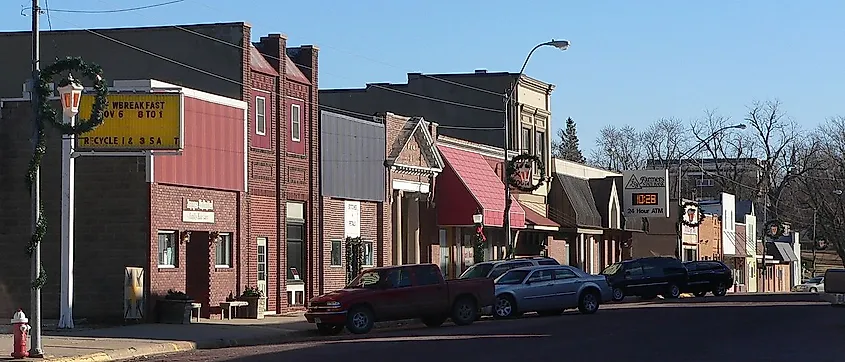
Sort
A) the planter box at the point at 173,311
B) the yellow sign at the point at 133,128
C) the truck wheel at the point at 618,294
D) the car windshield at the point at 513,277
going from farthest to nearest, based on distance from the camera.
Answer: the truck wheel at the point at 618,294 < the car windshield at the point at 513,277 < the planter box at the point at 173,311 < the yellow sign at the point at 133,128

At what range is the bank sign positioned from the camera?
6962cm

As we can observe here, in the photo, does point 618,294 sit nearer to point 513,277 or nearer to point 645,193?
point 513,277

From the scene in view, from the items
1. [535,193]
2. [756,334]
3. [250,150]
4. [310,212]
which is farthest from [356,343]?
[535,193]

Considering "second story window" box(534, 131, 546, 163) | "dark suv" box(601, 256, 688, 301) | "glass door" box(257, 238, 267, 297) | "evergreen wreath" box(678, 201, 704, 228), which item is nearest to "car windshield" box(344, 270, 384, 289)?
"glass door" box(257, 238, 267, 297)

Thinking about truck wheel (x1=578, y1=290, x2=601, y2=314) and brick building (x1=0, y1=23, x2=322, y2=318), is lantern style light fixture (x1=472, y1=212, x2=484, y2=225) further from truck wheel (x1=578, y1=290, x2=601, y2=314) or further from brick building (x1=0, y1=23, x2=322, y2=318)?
truck wheel (x1=578, y1=290, x2=601, y2=314)

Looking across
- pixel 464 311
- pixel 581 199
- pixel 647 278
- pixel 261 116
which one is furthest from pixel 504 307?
pixel 581 199

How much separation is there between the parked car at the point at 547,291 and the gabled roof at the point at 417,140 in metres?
9.61

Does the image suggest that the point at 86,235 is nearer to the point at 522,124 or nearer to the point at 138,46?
the point at 138,46

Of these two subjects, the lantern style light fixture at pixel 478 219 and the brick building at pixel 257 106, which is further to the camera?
the lantern style light fixture at pixel 478 219

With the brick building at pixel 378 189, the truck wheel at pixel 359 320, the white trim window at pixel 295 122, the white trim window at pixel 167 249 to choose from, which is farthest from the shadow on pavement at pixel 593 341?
the white trim window at pixel 295 122

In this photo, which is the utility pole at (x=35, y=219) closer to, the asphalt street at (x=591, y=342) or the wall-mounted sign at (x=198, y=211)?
the asphalt street at (x=591, y=342)

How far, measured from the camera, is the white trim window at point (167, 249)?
31.9 m

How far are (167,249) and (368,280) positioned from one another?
18.3ft

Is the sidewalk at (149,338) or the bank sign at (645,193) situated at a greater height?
the bank sign at (645,193)
